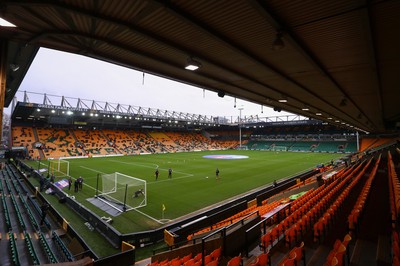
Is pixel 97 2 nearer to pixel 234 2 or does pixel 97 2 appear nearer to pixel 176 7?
pixel 176 7

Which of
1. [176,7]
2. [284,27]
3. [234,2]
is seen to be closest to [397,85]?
[284,27]

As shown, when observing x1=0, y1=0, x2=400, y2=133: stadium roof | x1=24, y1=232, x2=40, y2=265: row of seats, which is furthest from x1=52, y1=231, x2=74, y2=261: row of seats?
x1=0, y1=0, x2=400, y2=133: stadium roof

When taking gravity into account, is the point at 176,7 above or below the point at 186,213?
above

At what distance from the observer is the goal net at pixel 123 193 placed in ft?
52.0

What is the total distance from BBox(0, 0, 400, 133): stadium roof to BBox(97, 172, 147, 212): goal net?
33.9 feet

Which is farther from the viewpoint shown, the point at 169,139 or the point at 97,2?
the point at 169,139

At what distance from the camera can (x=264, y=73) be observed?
8977mm

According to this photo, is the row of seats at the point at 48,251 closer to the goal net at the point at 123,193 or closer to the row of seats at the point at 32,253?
the row of seats at the point at 32,253

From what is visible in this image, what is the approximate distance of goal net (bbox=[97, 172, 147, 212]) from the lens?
15.9 m

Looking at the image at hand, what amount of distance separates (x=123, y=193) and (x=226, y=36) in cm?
1484

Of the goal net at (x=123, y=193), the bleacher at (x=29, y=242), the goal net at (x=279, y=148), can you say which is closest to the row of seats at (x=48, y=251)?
the bleacher at (x=29, y=242)

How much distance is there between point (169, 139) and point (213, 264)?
6612 cm

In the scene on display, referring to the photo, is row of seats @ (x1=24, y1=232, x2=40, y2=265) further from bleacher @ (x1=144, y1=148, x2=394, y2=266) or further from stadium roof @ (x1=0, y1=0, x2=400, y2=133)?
stadium roof @ (x1=0, y1=0, x2=400, y2=133)

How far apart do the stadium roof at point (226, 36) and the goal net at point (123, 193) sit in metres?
10.3
